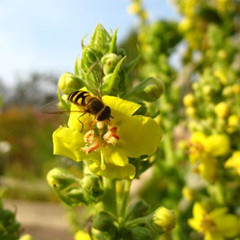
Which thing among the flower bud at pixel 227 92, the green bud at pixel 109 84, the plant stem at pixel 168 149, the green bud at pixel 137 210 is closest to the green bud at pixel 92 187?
the green bud at pixel 137 210

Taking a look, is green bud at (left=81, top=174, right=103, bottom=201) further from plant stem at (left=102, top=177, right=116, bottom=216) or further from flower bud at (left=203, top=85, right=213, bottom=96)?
flower bud at (left=203, top=85, right=213, bottom=96)

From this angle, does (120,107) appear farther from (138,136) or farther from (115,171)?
(115,171)

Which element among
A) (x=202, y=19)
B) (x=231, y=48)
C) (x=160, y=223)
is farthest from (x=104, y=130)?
(x=202, y=19)

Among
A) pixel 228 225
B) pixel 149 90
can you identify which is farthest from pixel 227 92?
pixel 149 90

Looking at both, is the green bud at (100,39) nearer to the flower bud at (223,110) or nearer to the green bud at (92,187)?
the green bud at (92,187)

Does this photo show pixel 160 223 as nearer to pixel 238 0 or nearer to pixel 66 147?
pixel 66 147

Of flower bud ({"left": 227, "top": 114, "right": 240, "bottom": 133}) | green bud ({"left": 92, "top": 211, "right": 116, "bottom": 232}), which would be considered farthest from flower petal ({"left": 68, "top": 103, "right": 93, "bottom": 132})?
flower bud ({"left": 227, "top": 114, "right": 240, "bottom": 133})
